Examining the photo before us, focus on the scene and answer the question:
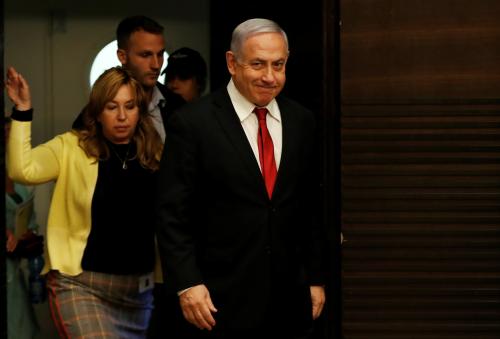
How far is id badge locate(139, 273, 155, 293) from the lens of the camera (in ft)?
12.6

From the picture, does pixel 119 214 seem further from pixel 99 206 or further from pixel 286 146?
pixel 286 146

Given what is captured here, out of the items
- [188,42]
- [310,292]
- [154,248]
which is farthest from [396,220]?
[188,42]

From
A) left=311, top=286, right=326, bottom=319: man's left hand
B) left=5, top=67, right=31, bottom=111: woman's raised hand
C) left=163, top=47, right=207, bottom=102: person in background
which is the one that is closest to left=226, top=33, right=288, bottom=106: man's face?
left=311, top=286, right=326, bottom=319: man's left hand

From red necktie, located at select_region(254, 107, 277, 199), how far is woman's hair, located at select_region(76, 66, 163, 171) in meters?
0.58

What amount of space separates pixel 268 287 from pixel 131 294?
77 centimetres

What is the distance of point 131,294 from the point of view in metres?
3.85

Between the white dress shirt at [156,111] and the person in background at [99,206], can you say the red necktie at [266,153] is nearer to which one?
the person in background at [99,206]

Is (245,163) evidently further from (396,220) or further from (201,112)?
(396,220)

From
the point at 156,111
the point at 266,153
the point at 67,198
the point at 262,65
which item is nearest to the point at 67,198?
the point at 67,198

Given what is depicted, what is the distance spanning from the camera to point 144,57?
4.16 meters

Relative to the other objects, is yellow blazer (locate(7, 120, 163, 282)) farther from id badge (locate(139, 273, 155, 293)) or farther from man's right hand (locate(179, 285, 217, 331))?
man's right hand (locate(179, 285, 217, 331))

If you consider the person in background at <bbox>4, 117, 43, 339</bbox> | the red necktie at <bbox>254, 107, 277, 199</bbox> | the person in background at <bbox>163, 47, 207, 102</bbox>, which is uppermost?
the person in background at <bbox>163, 47, 207, 102</bbox>

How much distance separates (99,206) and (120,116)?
0.36 meters

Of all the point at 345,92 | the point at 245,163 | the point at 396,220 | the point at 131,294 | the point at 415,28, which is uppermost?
the point at 415,28
